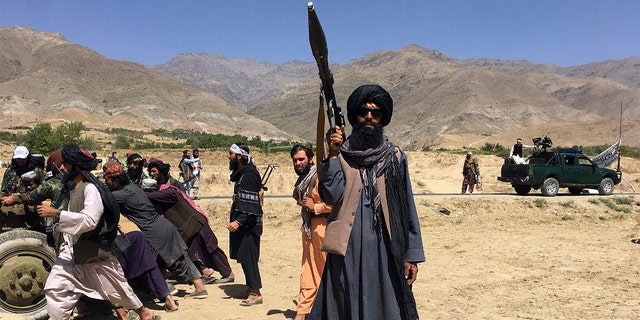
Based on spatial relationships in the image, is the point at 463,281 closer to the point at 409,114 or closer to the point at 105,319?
the point at 105,319

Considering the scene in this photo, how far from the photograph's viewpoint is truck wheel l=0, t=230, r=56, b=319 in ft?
16.2

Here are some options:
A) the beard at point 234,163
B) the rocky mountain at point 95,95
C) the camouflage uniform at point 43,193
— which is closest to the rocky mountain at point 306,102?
the rocky mountain at point 95,95

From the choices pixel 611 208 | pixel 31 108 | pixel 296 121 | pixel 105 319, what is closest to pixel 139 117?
pixel 31 108

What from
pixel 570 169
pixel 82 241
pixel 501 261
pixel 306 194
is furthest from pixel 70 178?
pixel 570 169

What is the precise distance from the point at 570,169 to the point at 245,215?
612 inches

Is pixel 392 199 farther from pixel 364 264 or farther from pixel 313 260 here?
pixel 313 260

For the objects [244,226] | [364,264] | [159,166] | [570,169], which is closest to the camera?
[364,264]

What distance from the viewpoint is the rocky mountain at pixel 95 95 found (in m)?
80.2

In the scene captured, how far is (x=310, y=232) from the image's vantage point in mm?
5082

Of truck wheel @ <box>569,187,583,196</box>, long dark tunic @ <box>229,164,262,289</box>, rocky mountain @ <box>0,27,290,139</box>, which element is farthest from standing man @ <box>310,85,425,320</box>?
rocky mountain @ <box>0,27,290,139</box>

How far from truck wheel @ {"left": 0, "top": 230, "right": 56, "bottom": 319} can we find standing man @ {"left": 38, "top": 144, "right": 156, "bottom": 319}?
2.35 ft

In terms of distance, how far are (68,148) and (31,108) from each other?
87578 mm

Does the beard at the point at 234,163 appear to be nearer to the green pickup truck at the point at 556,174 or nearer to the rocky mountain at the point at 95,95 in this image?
the green pickup truck at the point at 556,174

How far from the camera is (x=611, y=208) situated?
16.5 meters
